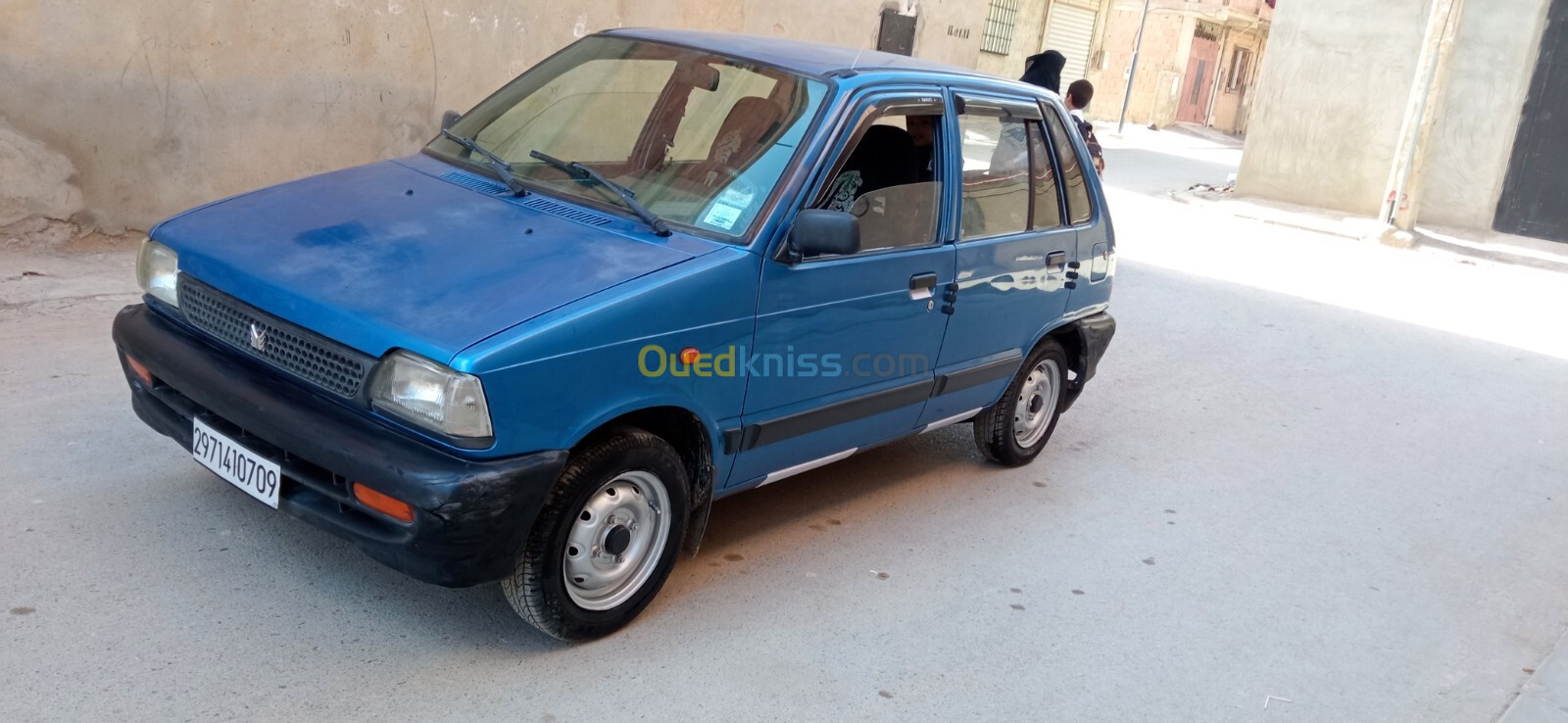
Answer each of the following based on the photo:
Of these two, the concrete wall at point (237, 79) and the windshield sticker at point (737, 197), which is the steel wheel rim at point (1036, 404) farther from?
the concrete wall at point (237, 79)

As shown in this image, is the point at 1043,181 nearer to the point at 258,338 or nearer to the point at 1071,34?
the point at 258,338

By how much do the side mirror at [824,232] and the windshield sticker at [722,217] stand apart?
189 mm

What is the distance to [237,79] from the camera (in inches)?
294

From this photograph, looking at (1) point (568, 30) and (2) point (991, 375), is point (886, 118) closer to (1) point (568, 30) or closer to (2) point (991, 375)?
(2) point (991, 375)

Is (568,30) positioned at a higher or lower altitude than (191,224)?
higher

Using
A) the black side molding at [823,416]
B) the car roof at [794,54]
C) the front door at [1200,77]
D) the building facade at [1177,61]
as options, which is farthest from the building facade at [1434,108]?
the front door at [1200,77]

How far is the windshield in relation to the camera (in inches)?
158

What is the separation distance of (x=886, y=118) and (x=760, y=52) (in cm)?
53

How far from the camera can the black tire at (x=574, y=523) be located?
3357mm

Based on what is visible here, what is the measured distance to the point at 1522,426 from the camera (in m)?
7.69

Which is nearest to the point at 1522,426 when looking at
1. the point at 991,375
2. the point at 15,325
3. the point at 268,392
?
the point at 991,375

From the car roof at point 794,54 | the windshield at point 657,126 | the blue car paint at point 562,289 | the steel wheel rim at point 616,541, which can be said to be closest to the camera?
the blue car paint at point 562,289

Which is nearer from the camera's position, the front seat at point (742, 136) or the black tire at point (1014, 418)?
the front seat at point (742, 136)

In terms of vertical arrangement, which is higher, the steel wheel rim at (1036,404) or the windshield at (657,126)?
the windshield at (657,126)
